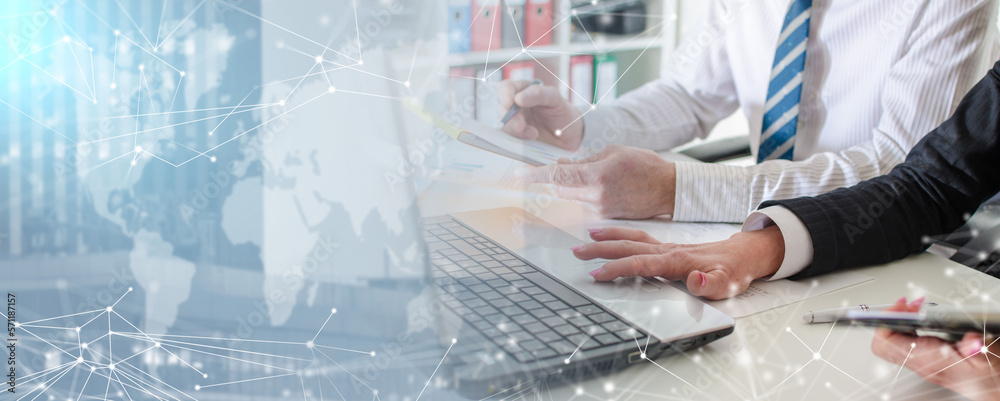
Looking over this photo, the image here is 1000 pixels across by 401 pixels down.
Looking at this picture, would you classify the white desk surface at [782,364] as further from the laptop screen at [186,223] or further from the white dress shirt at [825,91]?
the white dress shirt at [825,91]

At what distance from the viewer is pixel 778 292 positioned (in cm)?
61

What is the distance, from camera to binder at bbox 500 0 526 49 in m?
0.70

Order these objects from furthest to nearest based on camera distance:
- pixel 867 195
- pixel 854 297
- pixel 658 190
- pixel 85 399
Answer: pixel 658 190, pixel 867 195, pixel 854 297, pixel 85 399

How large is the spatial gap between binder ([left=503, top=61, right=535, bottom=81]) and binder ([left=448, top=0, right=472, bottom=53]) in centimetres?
19

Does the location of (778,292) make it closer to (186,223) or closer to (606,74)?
(186,223)

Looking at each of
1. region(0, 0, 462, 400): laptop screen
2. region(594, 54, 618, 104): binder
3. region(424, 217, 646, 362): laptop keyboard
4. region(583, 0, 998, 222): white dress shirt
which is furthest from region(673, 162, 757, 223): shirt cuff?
region(594, 54, 618, 104): binder

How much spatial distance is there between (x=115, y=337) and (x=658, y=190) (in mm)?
628

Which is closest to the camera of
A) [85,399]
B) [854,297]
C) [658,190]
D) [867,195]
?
[85,399]

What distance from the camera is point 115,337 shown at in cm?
40

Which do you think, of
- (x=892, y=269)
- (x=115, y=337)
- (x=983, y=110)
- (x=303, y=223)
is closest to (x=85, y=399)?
(x=115, y=337)

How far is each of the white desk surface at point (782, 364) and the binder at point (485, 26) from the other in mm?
144

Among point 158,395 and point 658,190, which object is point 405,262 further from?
point 658,190

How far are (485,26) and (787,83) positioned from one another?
23.9 inches

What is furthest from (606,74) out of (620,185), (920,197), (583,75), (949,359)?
(949,359)
